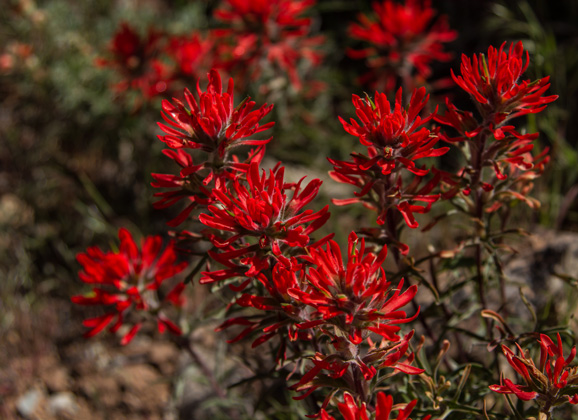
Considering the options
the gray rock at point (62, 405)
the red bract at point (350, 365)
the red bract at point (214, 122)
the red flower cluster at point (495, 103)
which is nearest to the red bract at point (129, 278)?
the red bract at point (214, 122)

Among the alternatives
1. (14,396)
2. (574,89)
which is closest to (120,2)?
(14,396)

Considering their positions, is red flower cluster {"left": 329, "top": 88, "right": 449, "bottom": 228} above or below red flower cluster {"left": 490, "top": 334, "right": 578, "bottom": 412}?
above

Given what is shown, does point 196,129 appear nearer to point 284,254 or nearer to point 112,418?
point 284,254

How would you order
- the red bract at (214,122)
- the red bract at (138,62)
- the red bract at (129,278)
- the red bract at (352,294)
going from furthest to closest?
the red bract at (138,62)
the red bract at (129,278)
the red bract at (214,122)
the red bract at (352,294)

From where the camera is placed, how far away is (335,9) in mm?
3197

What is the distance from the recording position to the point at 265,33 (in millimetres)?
2283

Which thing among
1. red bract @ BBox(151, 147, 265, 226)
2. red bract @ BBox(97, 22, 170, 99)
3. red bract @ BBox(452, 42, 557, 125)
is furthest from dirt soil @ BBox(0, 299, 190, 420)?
red bract @ BBox(452, 42, 557, 125)

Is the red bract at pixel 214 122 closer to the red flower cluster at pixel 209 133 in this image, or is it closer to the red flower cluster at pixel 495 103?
the red flower cluster at pixel 209 133

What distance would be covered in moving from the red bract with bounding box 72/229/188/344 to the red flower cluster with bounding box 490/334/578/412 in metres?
0.77

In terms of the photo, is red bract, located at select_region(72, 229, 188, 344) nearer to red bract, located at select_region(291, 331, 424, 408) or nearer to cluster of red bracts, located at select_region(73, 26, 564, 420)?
cluster of red bracts, located at select_region(73, 26, 564, 420)

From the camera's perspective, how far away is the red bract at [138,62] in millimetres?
2424

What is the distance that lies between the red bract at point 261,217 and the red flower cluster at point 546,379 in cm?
43

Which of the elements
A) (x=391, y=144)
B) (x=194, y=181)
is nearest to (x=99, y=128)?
(x=194, y=181)

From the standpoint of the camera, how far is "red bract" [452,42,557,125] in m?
0.96
